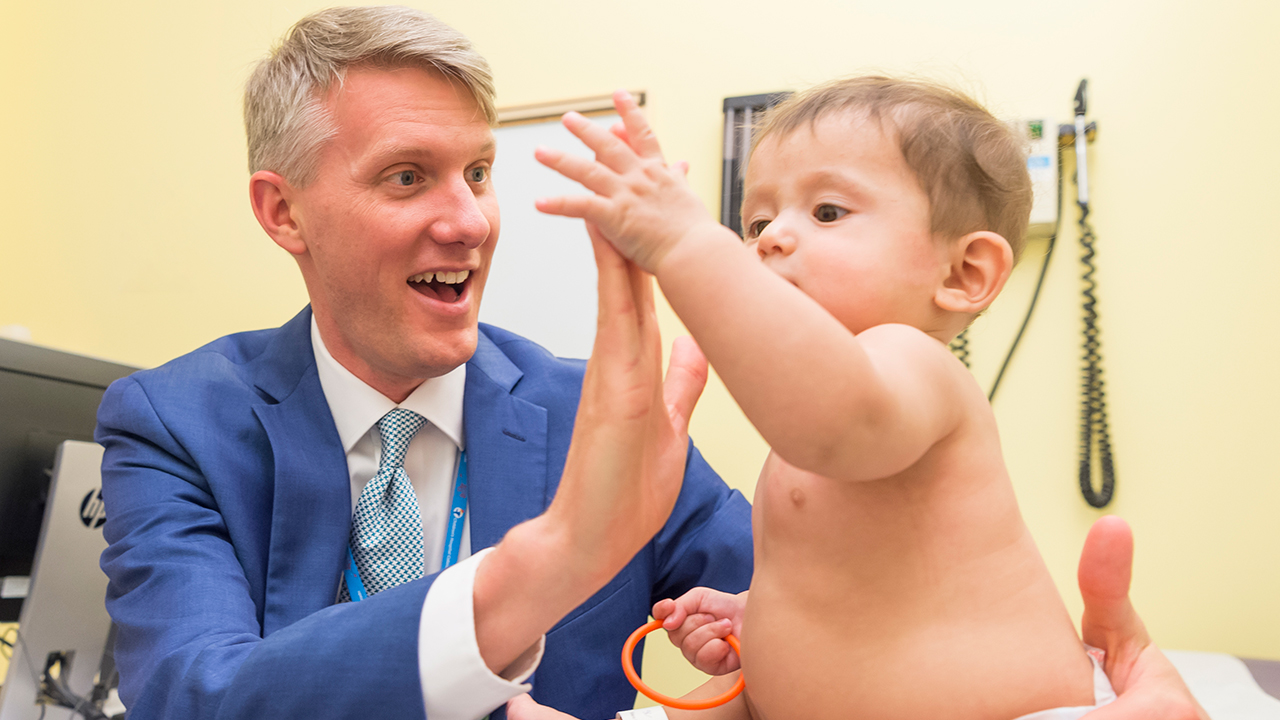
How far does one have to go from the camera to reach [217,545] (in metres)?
0.98

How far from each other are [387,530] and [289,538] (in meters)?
0.12

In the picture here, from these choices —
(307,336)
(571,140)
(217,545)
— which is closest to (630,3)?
(571,140)

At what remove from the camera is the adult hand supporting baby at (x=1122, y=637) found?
661 millimetres

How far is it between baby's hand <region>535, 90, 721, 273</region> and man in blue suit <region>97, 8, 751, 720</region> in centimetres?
19

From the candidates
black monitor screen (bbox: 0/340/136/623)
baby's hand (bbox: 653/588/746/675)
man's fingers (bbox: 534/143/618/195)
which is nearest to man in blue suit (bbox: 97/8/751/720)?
baby's hand (bbox: 653/588/746/675)

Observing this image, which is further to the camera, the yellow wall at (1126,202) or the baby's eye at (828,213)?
the yellow wall at (1126,202)

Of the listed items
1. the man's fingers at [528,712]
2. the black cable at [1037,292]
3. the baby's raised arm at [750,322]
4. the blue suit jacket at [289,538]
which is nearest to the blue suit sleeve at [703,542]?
the blue suit jacket at [289,538]

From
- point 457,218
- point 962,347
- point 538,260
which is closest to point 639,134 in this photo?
point 457,218

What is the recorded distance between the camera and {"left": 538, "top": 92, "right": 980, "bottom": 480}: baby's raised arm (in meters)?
0.52

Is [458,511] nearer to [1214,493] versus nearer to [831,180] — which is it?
[831,180]

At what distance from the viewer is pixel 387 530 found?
3.62 feet

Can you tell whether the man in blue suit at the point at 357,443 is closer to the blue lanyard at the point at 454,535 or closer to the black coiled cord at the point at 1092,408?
the blue lanyard at the point at 454,535

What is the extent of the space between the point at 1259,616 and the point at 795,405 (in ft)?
5.52

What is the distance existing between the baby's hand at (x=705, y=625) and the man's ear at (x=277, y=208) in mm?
824
